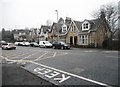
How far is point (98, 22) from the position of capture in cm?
4288

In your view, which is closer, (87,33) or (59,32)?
(87,33)

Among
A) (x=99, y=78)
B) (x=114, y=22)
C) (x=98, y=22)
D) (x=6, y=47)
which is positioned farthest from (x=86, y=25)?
(x=99, y=78)

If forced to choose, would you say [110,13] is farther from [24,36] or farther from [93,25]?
[24,36]

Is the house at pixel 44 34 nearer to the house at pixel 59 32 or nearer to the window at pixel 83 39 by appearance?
the house at pixel 59 32

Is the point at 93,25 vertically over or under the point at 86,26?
over

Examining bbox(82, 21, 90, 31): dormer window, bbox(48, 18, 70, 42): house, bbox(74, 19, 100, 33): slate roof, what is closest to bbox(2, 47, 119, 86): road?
bbox(74, 19, 100, 33): slate roof

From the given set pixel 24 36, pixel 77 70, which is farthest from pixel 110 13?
pixel 24 36

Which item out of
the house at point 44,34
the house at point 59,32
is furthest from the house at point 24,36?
the house at point 59,32

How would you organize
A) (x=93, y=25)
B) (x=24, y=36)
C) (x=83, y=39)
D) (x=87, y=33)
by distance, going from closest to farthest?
(x=87, y=33), (x=93, y=25), (x=83, y=39), (x=24, y=36)

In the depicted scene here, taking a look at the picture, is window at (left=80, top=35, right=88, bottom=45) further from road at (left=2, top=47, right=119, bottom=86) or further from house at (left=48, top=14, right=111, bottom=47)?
road at (left=2, top=47, right=119, bottom=86)

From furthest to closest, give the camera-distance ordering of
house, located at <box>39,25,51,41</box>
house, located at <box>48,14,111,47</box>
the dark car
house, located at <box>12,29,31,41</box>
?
1. house, located at <box>12,29,31,41</box>
2. house, located at <box>39,25,51,41</box>
3. house, located at <box>48,14,111,47</box>
4. the dark car

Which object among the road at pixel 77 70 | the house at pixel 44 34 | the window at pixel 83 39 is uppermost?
the house at pixel 44 34

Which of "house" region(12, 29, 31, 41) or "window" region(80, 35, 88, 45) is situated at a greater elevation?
"house" region(12, 29, 31, 41)

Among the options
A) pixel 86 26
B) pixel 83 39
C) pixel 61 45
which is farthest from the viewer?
pixel 83 39
